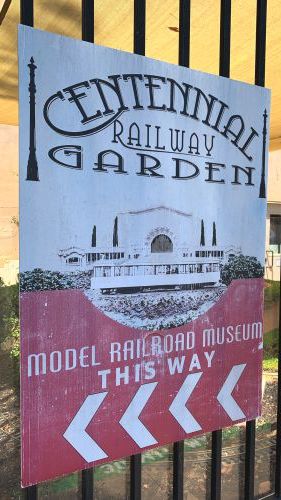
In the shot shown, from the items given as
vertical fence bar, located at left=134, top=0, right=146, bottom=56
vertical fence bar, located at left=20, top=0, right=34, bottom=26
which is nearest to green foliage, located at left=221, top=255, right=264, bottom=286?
vertical fence bar, located at left=134, top=0, right=146, bottom=56

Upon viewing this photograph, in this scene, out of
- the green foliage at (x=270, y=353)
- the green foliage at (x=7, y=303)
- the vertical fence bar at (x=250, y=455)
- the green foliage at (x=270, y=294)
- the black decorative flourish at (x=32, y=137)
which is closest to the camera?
the black decorative flourish at (x=32, y=137)

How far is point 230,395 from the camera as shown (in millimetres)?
1520

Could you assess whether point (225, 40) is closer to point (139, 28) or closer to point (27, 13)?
point (139, 28)

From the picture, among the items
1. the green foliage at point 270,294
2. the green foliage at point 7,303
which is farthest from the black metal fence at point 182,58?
the green foliage at point 270,294

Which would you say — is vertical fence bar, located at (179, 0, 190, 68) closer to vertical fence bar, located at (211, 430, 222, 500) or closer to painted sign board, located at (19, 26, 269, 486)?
painted sign board, located at (19, 26, 269, 486)

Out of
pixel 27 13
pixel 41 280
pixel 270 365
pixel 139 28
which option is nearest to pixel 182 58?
pixel 139 28

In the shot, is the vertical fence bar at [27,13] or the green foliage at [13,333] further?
the green foliage at [13,333]

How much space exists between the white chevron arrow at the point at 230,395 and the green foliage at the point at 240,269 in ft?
1.01

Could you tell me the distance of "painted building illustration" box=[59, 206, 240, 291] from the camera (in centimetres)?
122

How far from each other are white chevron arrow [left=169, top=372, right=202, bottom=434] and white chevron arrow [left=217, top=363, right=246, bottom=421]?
120 mm

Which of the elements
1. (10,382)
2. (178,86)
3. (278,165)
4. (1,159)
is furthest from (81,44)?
(278,165)

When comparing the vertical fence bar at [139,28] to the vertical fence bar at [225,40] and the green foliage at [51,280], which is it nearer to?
the vertical fence bar at [225,40]

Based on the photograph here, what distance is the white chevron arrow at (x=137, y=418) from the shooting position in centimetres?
132

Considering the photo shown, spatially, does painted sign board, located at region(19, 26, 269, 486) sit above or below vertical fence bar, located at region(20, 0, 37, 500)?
below
